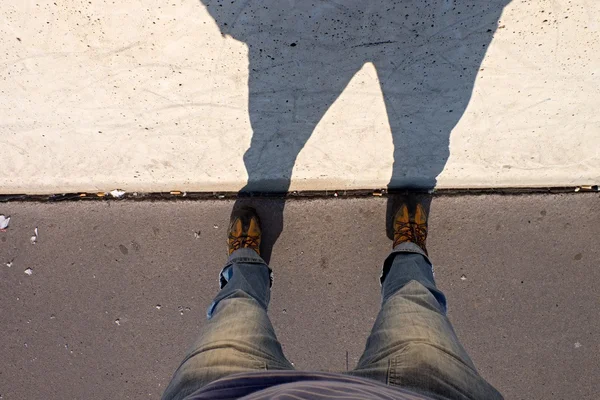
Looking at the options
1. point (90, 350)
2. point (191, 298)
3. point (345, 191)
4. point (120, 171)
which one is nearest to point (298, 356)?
point (191, 298)

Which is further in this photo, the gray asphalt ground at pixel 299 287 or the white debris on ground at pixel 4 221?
the white debris on ground at pixel 4 221

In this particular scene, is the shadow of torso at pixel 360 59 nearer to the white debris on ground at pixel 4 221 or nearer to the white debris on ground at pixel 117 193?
the white debris on ground at pixel 117 193

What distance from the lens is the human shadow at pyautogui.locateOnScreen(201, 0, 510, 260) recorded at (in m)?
1.65

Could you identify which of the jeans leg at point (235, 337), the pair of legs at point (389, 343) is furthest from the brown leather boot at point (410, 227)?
the jeans leg at point (235, 337)

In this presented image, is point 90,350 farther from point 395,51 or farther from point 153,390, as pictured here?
point 395,51

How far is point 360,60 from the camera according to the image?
1.77 meters

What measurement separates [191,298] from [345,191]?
110cm

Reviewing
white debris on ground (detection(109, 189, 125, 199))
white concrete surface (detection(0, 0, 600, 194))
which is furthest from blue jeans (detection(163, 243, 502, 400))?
white debris on ground (detection(109, 189, 125, 199))

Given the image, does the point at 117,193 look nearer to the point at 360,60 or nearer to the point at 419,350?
the point at 360,60

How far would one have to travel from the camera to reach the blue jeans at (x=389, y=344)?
137 cm

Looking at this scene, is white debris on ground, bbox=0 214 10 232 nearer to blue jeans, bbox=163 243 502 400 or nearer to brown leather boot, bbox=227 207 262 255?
brown leather boot, bbox=227 207 262 255

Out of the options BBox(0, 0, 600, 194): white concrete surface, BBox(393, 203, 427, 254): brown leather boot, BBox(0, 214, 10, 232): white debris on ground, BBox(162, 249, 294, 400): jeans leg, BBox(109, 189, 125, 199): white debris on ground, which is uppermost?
BBox(0, 0, 600, 194): white concrete surface

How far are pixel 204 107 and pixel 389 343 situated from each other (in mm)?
1390

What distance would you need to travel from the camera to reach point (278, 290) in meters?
2.23
